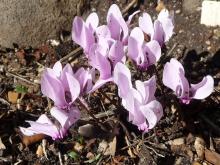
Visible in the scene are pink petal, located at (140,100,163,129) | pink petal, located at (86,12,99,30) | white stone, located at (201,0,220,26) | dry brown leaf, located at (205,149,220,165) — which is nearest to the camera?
pink petal, located at (140,100,163,129)

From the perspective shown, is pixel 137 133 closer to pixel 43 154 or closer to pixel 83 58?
pixel 43 154

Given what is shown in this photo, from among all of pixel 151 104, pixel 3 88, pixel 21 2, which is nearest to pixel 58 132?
pixel 151 104

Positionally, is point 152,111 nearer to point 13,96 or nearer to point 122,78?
point 122,78

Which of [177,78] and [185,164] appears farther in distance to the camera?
[185,164]

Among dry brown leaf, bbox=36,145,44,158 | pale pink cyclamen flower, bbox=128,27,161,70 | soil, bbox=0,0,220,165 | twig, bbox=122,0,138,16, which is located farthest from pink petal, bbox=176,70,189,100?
twig, bbox=122,0,138,16

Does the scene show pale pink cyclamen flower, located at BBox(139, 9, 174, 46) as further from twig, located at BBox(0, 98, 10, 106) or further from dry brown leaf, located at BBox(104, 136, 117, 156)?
twig, located at BBox(0, 98, 10, 106)

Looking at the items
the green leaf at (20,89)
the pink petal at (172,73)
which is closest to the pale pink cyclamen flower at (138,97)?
the pink petal at (172,73)

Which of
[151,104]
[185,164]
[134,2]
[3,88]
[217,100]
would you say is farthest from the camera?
[134,2]
